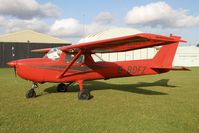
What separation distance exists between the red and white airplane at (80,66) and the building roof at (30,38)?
3958cm

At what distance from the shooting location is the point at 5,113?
728cm

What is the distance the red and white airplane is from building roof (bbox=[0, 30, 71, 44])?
39577 millimetres

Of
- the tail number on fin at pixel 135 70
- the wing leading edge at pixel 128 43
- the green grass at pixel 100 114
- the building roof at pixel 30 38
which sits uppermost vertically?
the building roof at pixel 30 38

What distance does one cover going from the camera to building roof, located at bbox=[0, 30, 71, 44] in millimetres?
49456

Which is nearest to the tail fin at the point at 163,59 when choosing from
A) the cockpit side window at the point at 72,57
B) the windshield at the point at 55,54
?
the cockpit side window at the point at 72,57

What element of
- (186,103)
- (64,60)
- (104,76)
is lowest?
(186,103)

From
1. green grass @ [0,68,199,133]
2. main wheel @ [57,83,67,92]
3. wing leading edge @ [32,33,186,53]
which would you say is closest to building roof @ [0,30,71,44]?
main wheel @ [57,83,67,92]

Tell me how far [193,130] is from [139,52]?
121 feet

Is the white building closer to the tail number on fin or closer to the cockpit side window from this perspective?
the tail number on fin

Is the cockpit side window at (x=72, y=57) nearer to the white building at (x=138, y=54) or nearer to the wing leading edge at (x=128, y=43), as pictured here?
the wing leading edge at (x=128, y=43)

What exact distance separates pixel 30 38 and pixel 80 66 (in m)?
42.0

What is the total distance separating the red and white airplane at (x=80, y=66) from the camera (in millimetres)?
9648

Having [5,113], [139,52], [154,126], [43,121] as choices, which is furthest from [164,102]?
[139,52]

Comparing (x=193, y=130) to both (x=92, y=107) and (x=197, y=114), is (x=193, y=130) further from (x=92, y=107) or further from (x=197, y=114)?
(x=92, y=107)
